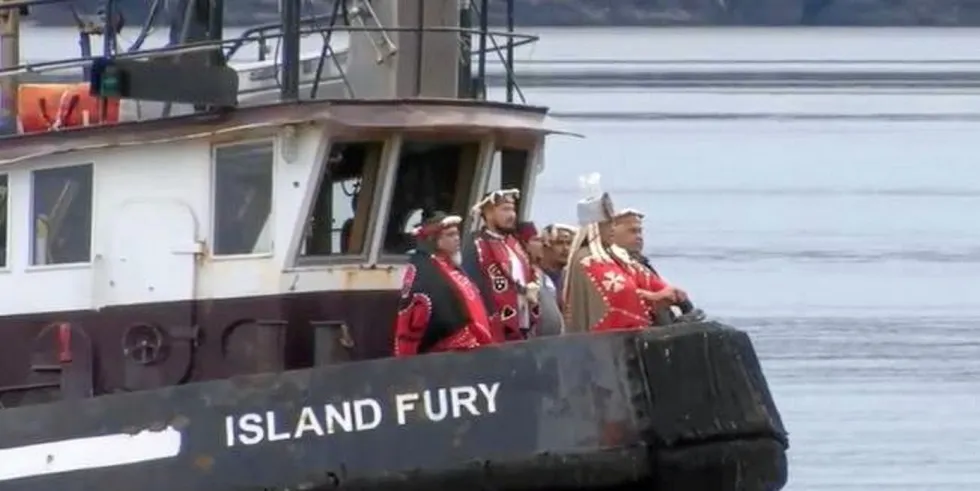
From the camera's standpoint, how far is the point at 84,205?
1262 cm

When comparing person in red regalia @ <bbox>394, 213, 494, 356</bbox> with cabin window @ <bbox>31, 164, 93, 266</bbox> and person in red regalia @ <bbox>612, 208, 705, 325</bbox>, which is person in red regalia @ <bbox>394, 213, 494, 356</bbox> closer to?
person in red regalia @ <bbox>612, 208, 705, 325</bbox>

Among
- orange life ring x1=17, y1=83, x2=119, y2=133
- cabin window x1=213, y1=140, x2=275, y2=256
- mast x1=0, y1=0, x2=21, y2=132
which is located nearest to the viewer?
cabin window x1=213, y1=140, x2=275, y2=256

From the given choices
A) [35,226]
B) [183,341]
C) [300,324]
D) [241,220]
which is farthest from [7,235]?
[300,324]

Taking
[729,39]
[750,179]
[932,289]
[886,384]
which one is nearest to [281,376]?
[886,384]

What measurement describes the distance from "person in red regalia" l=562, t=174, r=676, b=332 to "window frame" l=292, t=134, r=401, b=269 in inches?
34.6

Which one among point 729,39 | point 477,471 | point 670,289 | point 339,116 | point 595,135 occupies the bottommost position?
point 477,471

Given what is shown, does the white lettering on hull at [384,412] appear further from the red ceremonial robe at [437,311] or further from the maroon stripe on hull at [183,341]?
the maroon stripe on hull at [183,341]

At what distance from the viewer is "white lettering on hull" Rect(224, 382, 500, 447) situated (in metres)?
11.8

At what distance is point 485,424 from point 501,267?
2.30ft

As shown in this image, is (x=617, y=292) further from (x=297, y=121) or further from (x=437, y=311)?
(x=297, y=121)

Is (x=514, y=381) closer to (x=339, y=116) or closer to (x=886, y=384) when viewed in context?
(x=339, y=116)

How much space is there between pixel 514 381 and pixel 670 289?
2.63ft

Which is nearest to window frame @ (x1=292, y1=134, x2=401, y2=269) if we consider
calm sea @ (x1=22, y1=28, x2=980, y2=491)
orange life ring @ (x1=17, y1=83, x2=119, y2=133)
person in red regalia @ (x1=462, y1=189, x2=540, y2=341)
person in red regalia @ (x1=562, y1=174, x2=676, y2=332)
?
person in red regalia @ (x1=462, y1=189, x2=540, y2=341)

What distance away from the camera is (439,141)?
40.1 feet
